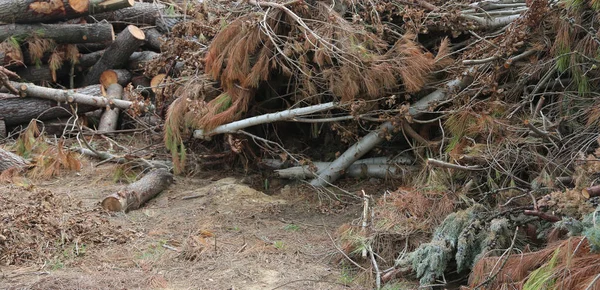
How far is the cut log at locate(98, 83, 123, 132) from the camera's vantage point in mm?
8781

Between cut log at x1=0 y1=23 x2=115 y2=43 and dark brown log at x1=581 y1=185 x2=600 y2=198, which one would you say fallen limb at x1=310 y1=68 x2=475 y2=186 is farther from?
cut log at x1=0 y1=23 x2=115 y2=43

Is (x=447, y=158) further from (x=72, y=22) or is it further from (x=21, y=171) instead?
(x=72, y=22)

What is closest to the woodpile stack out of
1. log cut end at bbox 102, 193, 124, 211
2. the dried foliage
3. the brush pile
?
the brush pile

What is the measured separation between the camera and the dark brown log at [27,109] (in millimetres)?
8445

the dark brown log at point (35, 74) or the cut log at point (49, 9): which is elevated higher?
the cut log at point (49, 9)

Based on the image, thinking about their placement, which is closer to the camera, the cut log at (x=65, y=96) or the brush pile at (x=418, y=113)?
the brush pile at (x=418, y=113)

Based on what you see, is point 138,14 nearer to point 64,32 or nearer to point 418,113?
point 64,32

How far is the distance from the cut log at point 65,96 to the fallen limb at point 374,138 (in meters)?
3.23

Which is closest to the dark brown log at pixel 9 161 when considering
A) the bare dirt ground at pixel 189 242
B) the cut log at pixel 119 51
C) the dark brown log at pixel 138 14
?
the bare dirt ground at pixel 189 242

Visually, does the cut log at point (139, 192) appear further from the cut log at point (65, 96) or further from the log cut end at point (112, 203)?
the cut log at point (65, 96)

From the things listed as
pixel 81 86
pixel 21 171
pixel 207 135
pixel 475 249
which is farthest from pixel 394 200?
pixel 81 86

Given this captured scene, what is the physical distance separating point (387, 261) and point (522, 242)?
965mm

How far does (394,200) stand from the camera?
17.7 feet

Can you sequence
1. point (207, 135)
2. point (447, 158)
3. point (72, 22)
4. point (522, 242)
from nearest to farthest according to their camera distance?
point (522, 242)
point (447, 158)
point (207, 135)
point (72, 22)
